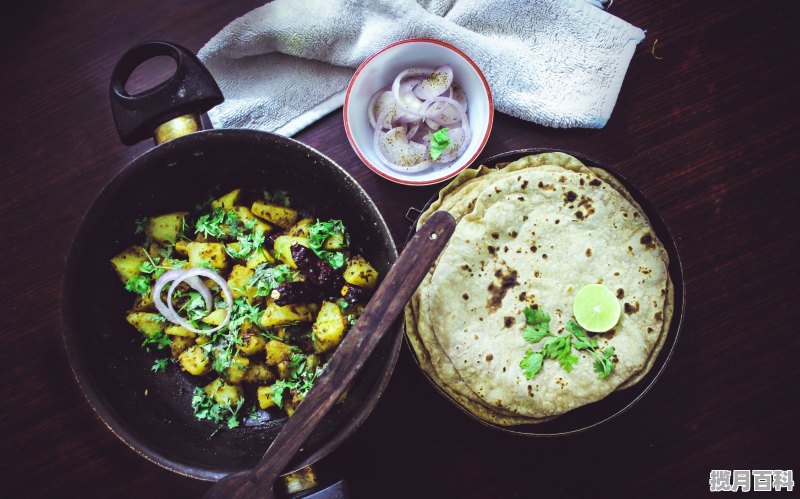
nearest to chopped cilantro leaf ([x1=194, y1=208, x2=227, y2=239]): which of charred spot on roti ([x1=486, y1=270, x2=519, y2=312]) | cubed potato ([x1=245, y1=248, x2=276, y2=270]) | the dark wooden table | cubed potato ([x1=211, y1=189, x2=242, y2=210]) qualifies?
cubed potato ([x1=211, y1=189, x2=242, y2=210])

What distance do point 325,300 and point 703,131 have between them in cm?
146

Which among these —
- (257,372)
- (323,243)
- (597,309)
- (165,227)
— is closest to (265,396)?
(257,372)

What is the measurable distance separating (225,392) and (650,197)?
1.59 meters

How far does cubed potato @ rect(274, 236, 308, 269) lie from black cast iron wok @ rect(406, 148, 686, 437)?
0.36m

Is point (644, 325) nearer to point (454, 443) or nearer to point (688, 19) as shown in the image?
point (454, 443)

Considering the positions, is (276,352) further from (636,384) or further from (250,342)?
(636,384)

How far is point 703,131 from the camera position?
1.99 meters

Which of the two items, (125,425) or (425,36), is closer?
(125,425)

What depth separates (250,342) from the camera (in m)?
1.69

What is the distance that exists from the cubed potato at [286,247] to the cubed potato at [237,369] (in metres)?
0.33

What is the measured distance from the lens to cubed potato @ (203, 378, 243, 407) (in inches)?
69.0

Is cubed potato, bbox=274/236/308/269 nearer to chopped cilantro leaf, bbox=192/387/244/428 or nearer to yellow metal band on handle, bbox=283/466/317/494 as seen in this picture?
chopped cilantro leaf, bbox=192/387/244/428

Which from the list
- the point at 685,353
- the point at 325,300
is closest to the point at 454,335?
the point at 325,300

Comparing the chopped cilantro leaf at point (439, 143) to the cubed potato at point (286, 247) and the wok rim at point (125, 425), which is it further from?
the cubed potato at point (286, 247)
